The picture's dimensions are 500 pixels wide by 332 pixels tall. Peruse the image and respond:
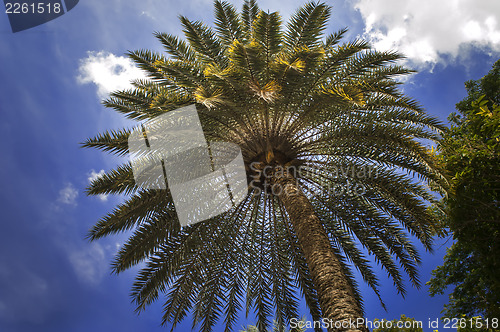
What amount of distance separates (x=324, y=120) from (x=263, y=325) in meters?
5.69

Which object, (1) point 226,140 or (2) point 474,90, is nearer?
(1) point 226,140

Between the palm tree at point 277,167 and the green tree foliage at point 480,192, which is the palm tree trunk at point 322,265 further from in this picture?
the green tree foliage at point 480,192

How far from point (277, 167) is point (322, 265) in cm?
255

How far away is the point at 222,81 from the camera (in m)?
6.09

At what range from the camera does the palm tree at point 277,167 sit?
242 inches

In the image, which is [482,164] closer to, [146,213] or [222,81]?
[222,81]

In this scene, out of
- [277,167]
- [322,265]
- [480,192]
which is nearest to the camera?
[322,265]

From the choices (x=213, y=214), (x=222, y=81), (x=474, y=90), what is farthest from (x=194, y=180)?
(x=474, y=90)

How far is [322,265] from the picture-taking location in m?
5.20

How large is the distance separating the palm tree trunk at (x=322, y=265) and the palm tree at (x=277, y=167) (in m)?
0.04
